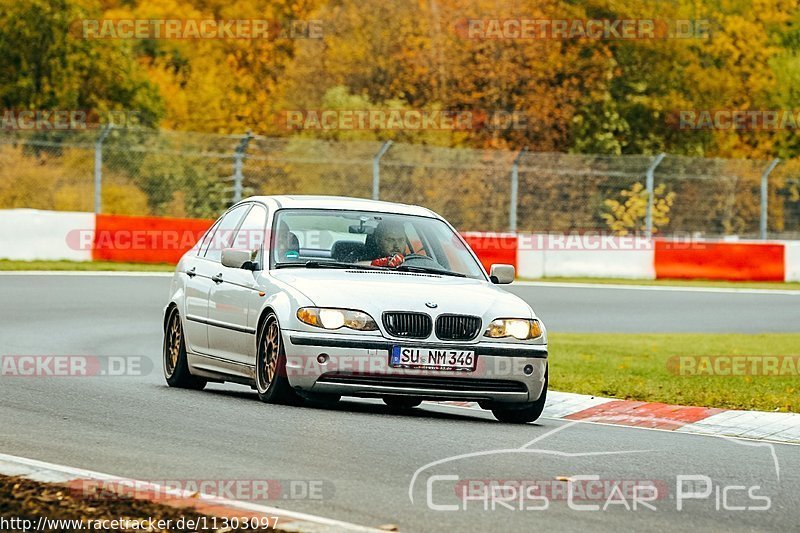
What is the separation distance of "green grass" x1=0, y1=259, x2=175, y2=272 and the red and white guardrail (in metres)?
0.26

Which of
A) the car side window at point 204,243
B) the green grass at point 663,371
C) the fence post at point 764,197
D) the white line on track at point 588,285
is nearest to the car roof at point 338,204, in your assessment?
the car side window at point 204,243

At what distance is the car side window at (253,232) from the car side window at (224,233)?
149mm

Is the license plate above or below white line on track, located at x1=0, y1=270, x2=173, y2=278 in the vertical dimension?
above

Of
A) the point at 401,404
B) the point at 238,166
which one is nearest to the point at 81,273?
the point at 238,166

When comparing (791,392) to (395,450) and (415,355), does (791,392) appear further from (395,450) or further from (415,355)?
(395,450)

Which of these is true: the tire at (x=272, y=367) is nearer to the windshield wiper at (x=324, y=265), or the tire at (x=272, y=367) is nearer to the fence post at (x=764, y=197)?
the windshield wiper at (x=324, y=265)

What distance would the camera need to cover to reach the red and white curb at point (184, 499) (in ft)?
20.9

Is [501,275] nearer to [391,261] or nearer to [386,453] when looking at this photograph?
[391,261]

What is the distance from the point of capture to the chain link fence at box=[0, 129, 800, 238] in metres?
32.0

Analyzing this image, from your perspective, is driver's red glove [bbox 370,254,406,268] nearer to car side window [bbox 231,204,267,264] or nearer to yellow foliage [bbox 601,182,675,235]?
car side window [bbox 231,204,267,264]

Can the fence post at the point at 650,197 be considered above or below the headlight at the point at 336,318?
above

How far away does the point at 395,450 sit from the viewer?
28.6ft

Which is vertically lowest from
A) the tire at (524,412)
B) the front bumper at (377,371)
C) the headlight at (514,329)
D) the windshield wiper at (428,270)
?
the tire at (524,412)

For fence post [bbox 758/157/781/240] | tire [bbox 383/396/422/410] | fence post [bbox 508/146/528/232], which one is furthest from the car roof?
fence post [bbox 758/157/781/240]
